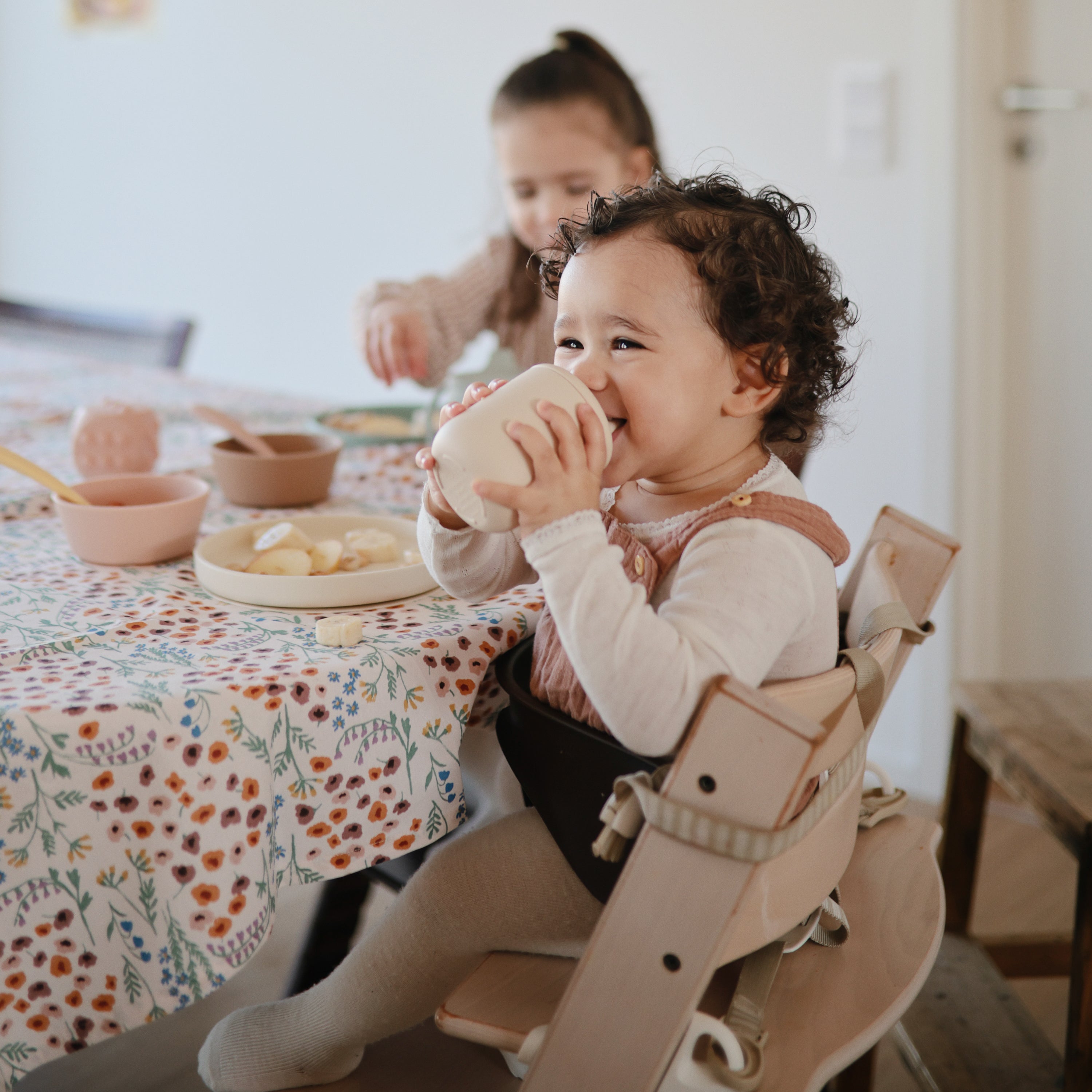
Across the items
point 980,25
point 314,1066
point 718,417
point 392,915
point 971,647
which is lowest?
point 971,647

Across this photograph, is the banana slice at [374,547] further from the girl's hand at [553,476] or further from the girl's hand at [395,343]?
the girl's hand at [395,343]

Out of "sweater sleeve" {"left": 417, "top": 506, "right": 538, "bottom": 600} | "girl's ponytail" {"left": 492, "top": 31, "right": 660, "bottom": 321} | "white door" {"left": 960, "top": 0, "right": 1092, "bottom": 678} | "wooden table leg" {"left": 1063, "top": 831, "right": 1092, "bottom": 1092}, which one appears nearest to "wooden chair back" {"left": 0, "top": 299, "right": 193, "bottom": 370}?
"girl's ponytail" {"left": 492, "top": 31, "right": 660, "bottom": 321}

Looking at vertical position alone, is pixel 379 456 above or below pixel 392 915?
above

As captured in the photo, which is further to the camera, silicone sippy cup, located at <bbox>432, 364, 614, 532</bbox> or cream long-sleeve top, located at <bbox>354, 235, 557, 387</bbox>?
cream long-sleeve top, located at <bbox>354, 235, 557, 387</bbox>

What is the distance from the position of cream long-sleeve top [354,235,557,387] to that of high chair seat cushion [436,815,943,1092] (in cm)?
104

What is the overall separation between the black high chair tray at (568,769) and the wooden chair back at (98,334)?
1627 millimetres

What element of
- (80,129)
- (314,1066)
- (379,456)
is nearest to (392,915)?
(314,1066)

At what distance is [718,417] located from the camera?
0.82 meters

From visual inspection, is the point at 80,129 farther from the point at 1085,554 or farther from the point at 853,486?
the point at 1085,554

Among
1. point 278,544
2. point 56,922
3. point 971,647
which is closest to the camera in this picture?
point 56,922

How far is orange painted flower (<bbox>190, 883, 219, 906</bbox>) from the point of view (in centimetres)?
66

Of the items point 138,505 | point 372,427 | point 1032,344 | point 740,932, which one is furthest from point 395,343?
point 1032,344

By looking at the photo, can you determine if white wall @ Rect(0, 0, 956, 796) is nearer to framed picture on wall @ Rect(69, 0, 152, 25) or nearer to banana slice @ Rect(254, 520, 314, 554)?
framed picture on wall @ Rect(69, 0, 152, 25)

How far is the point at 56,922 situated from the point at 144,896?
5 cm
